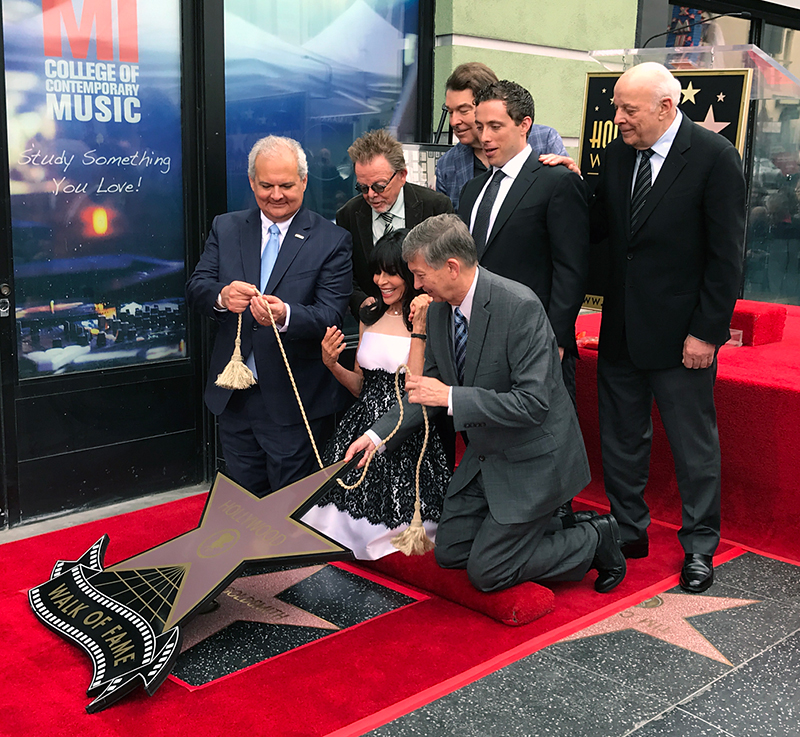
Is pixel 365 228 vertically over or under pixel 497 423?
over

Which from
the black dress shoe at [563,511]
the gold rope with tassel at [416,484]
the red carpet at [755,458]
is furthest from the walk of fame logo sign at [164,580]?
the red carpet at [755,458]

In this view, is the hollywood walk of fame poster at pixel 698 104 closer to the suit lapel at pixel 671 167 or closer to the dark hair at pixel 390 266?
the suit lapel at pixel 671 167

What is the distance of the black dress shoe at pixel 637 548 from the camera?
383 cm

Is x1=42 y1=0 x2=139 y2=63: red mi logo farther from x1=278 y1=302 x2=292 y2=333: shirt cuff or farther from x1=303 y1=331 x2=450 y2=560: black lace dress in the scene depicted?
x1=303 y1=331 x2=450 y2=560: black lace dress

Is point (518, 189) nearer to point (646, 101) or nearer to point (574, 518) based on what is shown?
point (646, 101)

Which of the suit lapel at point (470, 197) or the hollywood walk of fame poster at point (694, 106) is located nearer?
the suit lapel at point (470, 197)

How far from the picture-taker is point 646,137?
3.43 metres

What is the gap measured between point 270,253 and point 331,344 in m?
0.47

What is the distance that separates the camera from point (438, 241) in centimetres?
305

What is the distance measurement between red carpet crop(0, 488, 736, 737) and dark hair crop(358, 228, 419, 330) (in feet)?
3.78

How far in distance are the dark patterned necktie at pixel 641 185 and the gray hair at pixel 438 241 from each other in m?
0.84

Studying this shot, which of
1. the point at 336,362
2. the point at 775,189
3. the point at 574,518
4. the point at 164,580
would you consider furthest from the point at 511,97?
the point at 775,189

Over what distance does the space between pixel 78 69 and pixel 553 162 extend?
2.21 meters

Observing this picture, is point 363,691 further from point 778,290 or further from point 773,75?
point 778,290
